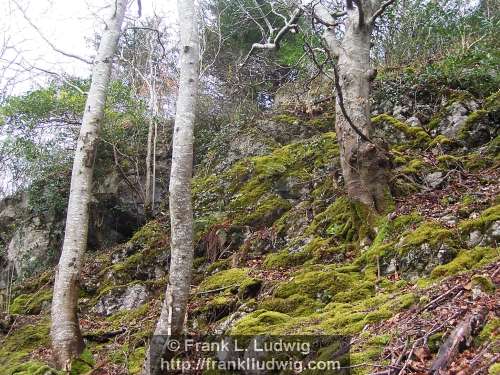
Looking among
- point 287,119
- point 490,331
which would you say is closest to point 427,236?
point 490,331

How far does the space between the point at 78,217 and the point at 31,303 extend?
4.93 metres

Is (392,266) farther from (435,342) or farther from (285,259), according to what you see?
(435,342)

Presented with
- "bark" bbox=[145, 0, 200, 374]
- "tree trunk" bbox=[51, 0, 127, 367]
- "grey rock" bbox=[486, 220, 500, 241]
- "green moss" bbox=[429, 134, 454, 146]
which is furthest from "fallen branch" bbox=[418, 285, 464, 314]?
"green moss" bbox=[429, 134, 454, 146]

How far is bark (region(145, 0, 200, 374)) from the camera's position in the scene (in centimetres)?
475

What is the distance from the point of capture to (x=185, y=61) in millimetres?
5520

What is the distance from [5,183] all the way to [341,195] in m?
13.5

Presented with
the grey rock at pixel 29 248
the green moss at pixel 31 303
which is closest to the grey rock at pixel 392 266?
the green moss at pixel 31 303

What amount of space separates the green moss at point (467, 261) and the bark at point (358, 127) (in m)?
1.93

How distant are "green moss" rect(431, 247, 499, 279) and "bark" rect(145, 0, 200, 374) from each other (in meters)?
2.54

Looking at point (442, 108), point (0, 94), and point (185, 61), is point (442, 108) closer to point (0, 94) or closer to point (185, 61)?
point (185, 61)

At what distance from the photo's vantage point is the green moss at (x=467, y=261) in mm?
3945

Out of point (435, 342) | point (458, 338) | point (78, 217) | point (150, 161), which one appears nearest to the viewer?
point (458, 338)

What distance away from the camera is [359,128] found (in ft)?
21.3

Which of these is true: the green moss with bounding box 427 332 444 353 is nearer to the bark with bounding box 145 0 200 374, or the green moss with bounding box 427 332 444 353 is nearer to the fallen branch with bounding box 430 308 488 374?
the fallen branch with bounding box 430 308 488 374
